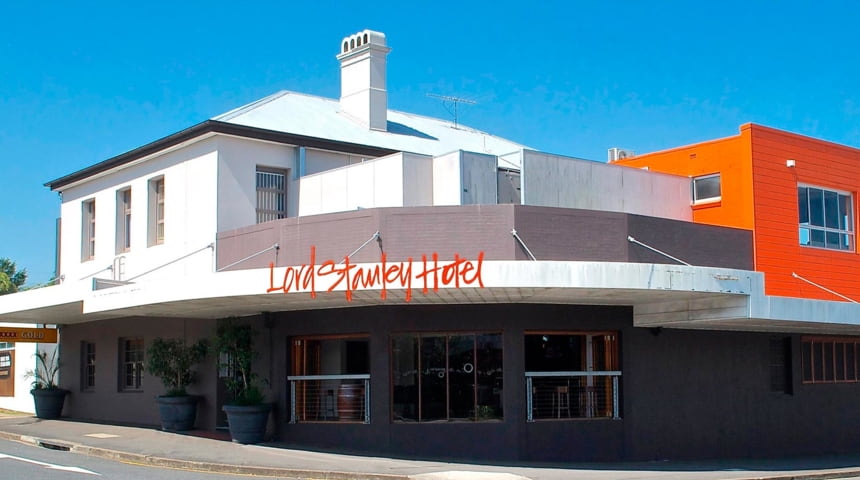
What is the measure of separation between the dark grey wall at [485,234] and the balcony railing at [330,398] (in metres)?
2.45

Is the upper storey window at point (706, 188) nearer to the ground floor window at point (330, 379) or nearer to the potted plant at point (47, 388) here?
the ground floor window at point (330, 379)

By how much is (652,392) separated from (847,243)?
7.31 m

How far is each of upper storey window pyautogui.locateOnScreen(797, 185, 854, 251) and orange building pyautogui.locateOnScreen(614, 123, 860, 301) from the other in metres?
0.02

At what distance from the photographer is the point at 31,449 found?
19.8m

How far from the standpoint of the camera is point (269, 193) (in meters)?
21.9

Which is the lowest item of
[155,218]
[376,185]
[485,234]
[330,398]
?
[330,398]

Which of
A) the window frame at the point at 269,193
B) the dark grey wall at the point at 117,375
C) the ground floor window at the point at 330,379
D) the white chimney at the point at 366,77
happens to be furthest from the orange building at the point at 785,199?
the dark grey wall at the point at 117,375

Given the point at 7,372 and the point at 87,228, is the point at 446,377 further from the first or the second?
the point at 7,372

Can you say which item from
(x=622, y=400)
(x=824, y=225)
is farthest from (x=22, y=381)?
(x=824, y=225)

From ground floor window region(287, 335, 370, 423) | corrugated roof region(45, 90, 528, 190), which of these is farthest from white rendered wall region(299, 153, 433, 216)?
ground floor window region(287, 335, 370, 423)

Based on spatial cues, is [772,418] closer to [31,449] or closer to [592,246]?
[592,246]

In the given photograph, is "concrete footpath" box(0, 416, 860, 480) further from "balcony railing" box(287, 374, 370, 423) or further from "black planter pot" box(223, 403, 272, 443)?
"balcony railing" box(287, 374, 370, 423)

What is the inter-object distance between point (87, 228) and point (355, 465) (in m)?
13.2

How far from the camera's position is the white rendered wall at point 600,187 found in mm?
19781
